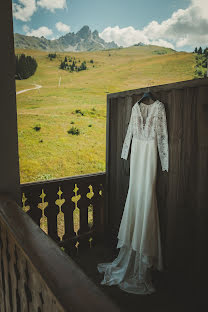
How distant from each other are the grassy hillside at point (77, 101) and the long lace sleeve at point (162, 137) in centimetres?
393

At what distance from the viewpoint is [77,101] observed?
627 cm

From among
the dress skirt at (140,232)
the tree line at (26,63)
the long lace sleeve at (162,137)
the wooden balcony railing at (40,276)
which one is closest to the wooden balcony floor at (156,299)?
the dress skirt at (140,232)

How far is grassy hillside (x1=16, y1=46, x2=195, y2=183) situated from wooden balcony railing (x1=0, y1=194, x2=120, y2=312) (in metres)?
3.94

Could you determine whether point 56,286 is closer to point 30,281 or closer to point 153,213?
point 30,281

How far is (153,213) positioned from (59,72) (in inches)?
230

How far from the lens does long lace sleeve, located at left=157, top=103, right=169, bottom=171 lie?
1.56 meters

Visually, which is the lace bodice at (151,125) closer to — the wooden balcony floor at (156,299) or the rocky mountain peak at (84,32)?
the wooden balcony floor at (156,299)

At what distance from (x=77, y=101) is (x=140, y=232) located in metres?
5.30

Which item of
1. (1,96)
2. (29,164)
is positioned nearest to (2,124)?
(1,96)

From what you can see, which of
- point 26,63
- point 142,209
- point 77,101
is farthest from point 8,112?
point 77,101

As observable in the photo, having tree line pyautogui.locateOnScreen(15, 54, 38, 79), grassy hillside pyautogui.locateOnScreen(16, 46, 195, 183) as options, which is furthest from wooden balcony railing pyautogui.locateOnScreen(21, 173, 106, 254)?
tree line pyautogui.locateOnScreen(15, 54, 38, 79)

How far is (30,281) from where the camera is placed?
2.43 feet

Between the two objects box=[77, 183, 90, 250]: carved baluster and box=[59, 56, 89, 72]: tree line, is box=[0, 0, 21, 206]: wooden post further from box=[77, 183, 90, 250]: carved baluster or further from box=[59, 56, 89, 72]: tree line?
box=[59, 56, 89, 72]: tree line

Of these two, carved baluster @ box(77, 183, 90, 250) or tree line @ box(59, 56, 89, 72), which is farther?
tree line @ box(59, 56, 89, 72)
